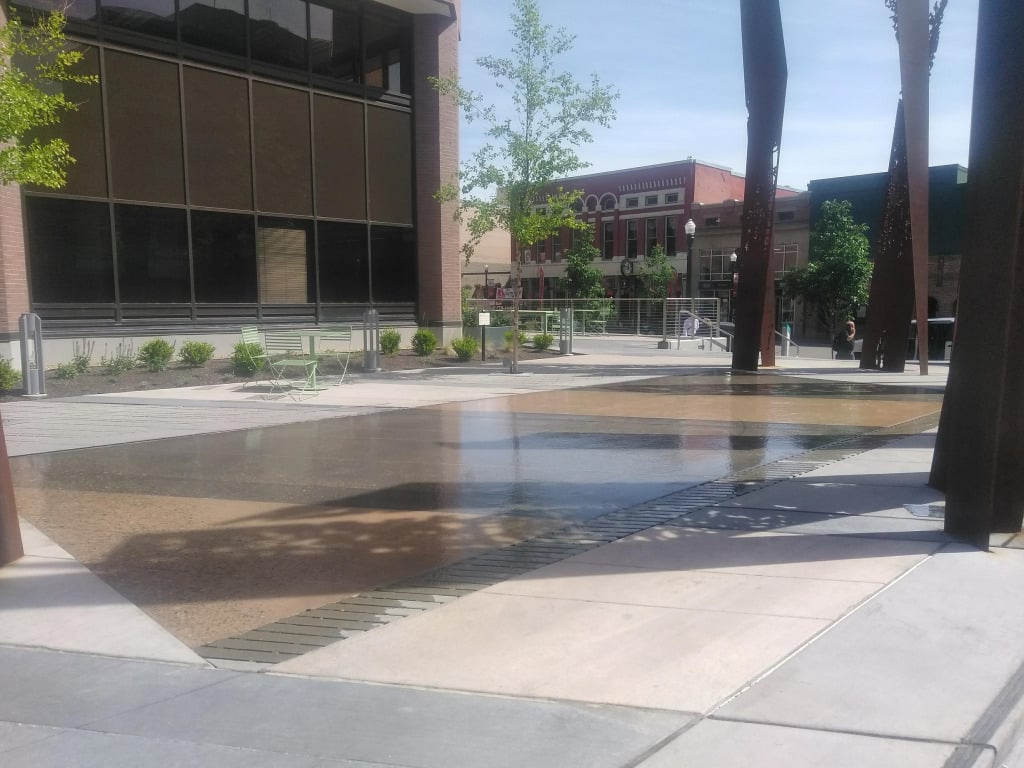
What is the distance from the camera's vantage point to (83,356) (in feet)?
54.4

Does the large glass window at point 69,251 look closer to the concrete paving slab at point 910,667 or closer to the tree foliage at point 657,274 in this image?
the concrete paving slab at point 910,667

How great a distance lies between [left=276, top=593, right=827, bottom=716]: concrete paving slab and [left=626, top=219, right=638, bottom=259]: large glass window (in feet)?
185

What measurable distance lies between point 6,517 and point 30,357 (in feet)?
33.5

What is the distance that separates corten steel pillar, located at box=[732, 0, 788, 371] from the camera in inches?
723

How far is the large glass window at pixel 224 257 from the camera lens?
62.8ft

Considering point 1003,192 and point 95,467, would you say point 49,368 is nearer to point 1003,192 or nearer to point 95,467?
point 95,467

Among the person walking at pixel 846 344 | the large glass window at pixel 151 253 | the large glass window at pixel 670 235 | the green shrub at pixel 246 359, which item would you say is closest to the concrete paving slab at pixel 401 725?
the green shrub at pixel 246 359

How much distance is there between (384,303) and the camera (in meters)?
23.0

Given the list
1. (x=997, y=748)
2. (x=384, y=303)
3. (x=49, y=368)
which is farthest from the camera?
(x=384, y=303)

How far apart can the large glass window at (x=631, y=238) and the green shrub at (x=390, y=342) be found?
40.3 metres

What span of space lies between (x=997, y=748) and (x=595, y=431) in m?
7.93

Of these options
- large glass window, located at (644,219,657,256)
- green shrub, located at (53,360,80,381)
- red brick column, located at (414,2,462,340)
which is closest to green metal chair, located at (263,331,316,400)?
green shrub, located at (53,360,80,381)

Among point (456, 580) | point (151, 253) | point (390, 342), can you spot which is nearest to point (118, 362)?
point (151, 253)

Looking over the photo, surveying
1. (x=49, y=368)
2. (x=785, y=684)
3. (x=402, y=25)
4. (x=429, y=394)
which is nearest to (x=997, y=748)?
(x=785, y=684)
